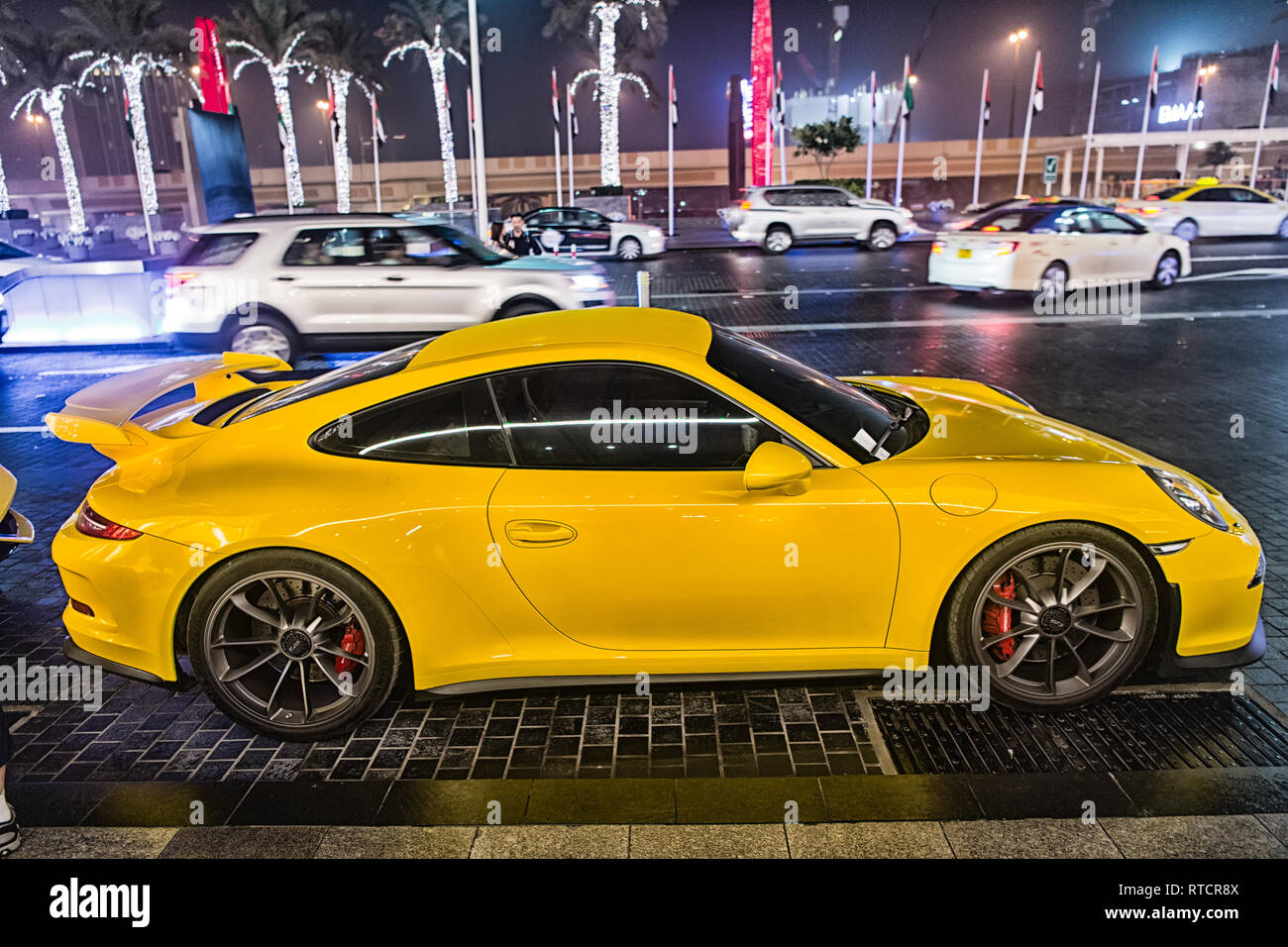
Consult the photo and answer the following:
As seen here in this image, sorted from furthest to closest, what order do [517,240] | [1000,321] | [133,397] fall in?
[517,240] → [1000,321] → [133,397]

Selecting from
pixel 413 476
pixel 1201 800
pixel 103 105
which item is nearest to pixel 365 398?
pixel 413 476

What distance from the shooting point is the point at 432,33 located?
1703 inches

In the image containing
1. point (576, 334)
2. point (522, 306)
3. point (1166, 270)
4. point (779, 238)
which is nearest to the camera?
point (576, 334)

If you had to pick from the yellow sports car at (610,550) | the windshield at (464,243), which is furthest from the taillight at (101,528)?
the windshield at (464,243)

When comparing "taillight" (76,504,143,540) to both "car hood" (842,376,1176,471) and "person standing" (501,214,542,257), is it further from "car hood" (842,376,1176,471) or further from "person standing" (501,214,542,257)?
"person standing" (501,214,542,257)

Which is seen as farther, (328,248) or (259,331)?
(328,248)

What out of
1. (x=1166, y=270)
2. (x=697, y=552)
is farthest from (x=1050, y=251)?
(x=697, y=552)

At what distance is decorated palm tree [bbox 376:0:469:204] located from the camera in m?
42.9

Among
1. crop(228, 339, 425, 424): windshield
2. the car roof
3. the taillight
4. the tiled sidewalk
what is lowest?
the tiled sidewalk

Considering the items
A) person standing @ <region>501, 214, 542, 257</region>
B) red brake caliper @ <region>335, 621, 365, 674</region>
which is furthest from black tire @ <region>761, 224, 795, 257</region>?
red brake caliper @ <region>335, 621, 365, 674</region>

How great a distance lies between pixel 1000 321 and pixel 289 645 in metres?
11.7

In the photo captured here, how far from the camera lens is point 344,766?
3547 millimetres

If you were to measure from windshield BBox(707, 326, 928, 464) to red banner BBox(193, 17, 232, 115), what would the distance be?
2438cm

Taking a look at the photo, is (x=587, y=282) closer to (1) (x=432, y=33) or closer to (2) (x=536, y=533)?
(2) (x=536, y=533)
